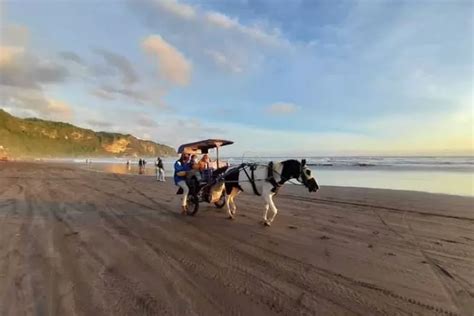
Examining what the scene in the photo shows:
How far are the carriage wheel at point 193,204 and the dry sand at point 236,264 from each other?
365 millimetres

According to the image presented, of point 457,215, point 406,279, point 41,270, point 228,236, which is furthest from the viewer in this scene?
point 457,215

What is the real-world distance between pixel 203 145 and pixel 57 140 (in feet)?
617

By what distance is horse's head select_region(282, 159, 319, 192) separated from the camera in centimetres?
826

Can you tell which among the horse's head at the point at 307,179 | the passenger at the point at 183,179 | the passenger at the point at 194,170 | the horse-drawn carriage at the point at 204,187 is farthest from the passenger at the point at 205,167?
the horse's head at the point at 307,179

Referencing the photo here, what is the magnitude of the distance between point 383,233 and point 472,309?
3.89 metres

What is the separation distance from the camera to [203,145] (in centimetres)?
1101

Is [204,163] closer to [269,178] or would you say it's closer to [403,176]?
[269,178]

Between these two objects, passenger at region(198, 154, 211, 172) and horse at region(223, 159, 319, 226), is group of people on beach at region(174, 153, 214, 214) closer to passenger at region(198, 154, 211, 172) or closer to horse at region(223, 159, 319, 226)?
passenger at region(198, 154, 211, 172)

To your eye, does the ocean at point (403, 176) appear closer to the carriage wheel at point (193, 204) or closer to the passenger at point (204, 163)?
the passenger at point (204, 163)

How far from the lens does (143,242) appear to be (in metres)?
6.79

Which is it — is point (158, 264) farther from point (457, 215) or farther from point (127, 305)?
point (457, 215)

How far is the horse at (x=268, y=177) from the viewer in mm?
8336

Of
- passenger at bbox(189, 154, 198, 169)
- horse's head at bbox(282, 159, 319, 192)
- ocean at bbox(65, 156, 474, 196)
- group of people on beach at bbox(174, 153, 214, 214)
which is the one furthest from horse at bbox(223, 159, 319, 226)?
passenger at bbox(189, 154, 198, 169)

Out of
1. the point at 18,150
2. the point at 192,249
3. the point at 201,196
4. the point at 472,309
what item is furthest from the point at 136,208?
the point at 18,150
